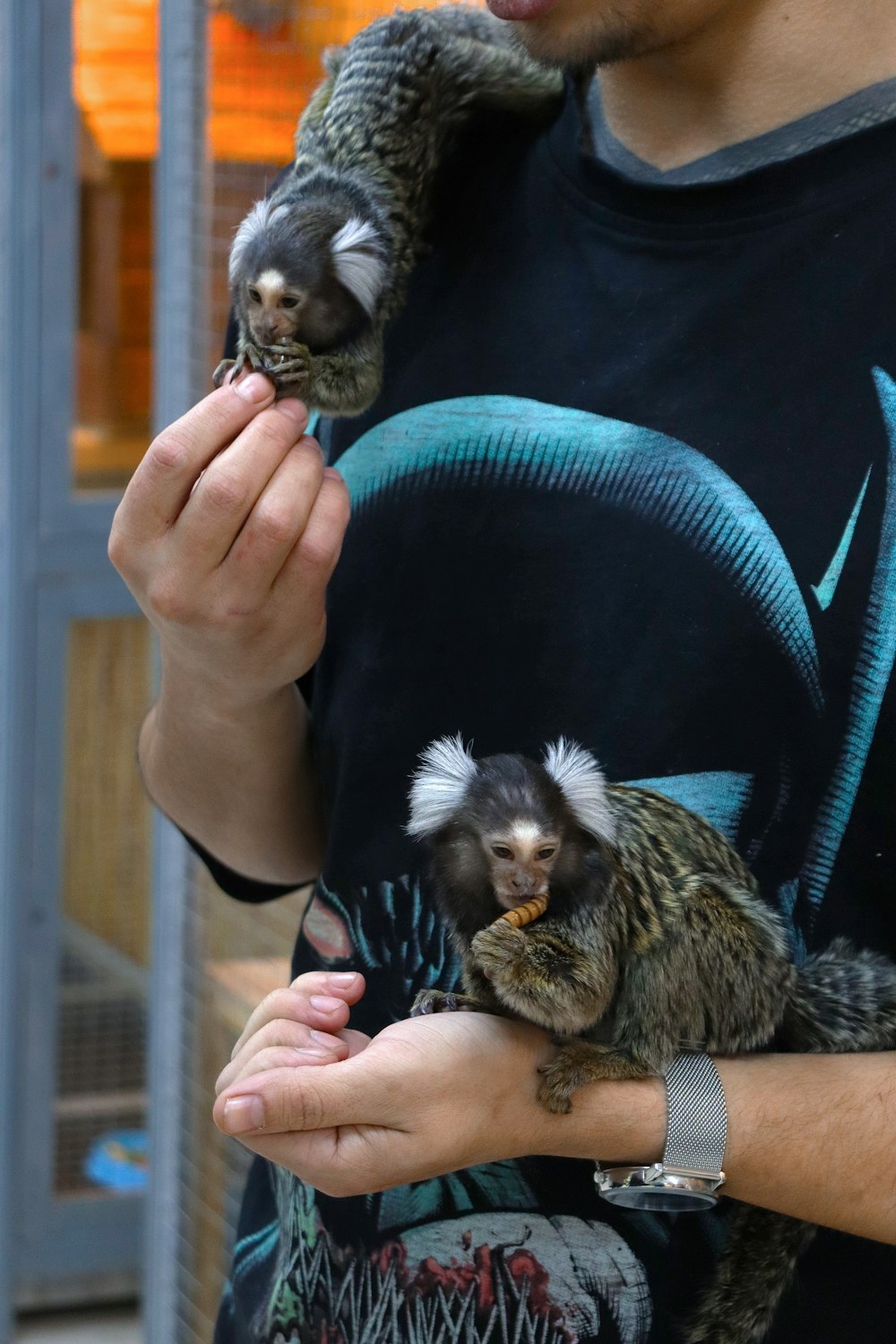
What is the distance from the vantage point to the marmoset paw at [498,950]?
98 centimetres

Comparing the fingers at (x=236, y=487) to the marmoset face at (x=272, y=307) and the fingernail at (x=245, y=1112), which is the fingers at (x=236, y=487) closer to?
the marmoset face at (x=272, y=307)

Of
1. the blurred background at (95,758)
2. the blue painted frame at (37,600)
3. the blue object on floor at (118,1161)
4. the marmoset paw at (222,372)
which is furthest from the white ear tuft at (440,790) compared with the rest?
the blue object on floor at (118,1161)

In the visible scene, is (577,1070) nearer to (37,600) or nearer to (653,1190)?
(653,1190)

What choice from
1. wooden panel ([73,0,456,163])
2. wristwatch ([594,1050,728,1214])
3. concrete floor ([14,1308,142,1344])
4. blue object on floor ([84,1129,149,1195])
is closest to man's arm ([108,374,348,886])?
wristwatch ([594,1050,728,1214])

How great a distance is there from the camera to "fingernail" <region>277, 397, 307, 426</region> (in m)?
1.09

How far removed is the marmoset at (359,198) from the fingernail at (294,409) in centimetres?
4

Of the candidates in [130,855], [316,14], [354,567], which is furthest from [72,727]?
[354,567]

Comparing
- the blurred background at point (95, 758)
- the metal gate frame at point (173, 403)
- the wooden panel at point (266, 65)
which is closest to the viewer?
the wooden panel at point (266, 65)

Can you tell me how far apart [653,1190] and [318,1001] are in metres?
0.26

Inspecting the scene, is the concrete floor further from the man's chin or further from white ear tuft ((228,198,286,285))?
the man's chin

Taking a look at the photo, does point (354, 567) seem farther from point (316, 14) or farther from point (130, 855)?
point (130, 855)

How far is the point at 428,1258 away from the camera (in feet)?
3.84

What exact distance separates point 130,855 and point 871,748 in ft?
9.83

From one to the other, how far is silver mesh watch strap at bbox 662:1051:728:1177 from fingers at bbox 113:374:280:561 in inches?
21.6
